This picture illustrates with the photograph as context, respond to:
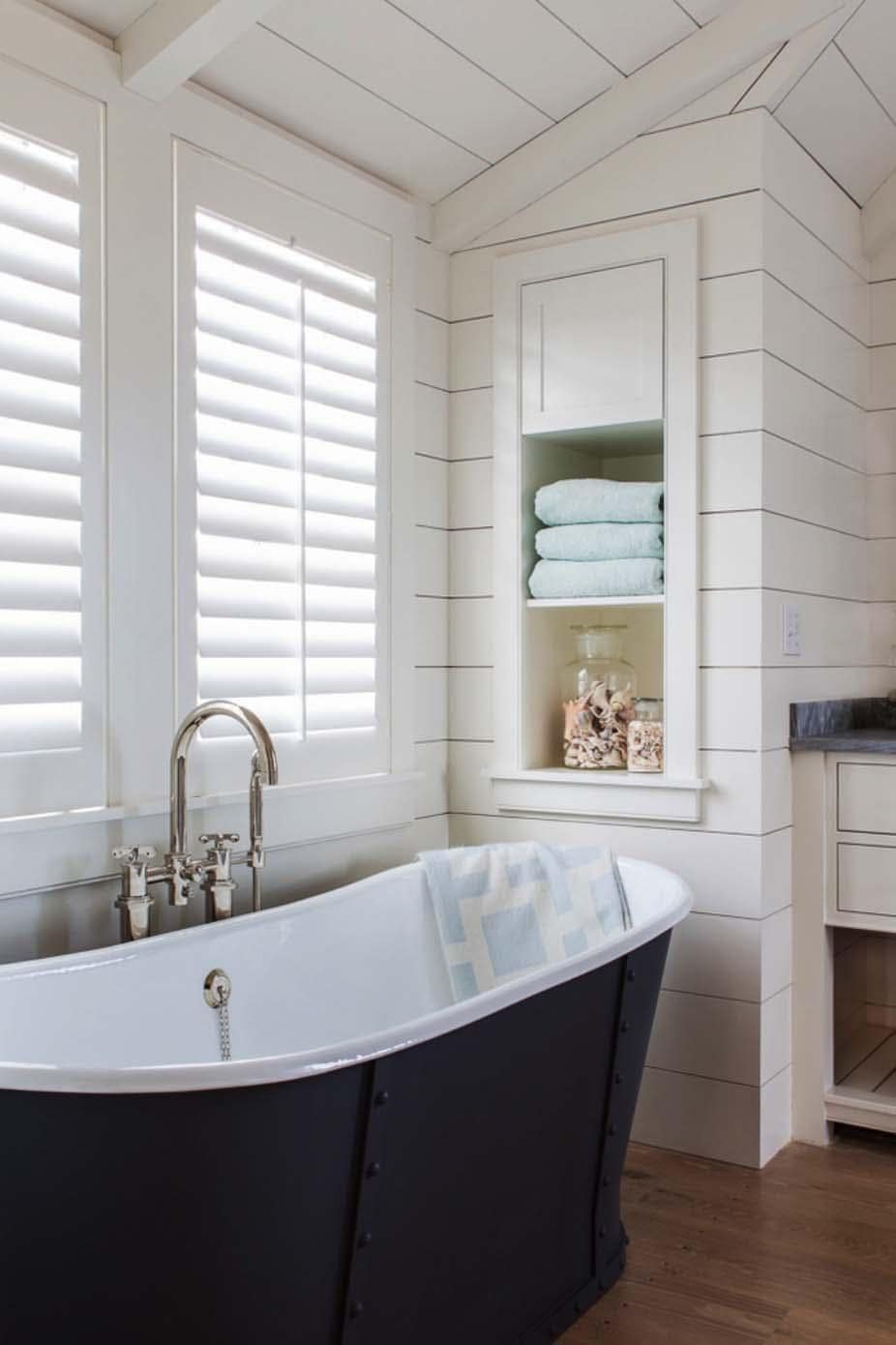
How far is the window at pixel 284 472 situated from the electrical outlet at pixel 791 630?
868 millimetres

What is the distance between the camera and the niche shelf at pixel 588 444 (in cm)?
273

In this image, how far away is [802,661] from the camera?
288cm

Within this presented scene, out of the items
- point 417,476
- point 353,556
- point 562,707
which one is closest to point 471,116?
point 417,476

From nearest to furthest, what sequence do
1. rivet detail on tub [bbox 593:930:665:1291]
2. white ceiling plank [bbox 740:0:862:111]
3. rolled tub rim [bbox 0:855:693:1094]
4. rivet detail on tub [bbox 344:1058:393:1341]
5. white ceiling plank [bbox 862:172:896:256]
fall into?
rolled tub rim [bbox 0:855:693:1094]
rivet detail on tub [bbox 344:1058:393:1341]
rivet detail on tub [bbox 593:930:665:1291]
white ceiling plank [bbox 740:0:862:111]
white ceiling plank [bbox 862:172:896:256]

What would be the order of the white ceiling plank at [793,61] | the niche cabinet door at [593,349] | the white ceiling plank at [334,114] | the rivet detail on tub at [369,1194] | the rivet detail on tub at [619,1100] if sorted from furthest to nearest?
the niche cabinet door at [593,349]
the white ceiling plank at [793,61]
the white ceiling plank at [334,114]
the rivet detail on tub at [619,1100]
the rivet detail on tub at [369,1194]

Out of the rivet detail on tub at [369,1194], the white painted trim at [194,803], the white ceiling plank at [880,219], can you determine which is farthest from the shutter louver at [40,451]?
the white ceiling plank at [880,219]

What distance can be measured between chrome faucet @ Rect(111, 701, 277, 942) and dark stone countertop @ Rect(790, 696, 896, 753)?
120 cm

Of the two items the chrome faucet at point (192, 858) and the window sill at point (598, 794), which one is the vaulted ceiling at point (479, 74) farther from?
the window sill at point (598, 794)

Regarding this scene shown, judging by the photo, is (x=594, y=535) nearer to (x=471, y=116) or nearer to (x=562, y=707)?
(x=562, y=707)

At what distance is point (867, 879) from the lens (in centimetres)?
276

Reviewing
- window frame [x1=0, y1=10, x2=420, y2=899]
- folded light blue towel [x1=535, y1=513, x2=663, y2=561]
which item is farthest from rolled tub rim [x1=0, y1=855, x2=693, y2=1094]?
folded light blue towel [x1=535, y1=513, x2=663, y2=561]

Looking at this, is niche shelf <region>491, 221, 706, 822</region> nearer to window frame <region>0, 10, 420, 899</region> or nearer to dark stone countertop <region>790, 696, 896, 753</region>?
dark stone countertop <region>790, 696, 896, 753</region>

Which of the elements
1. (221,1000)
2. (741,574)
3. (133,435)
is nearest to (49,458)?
(133,435)

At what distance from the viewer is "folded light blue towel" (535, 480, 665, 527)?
2791 mm
